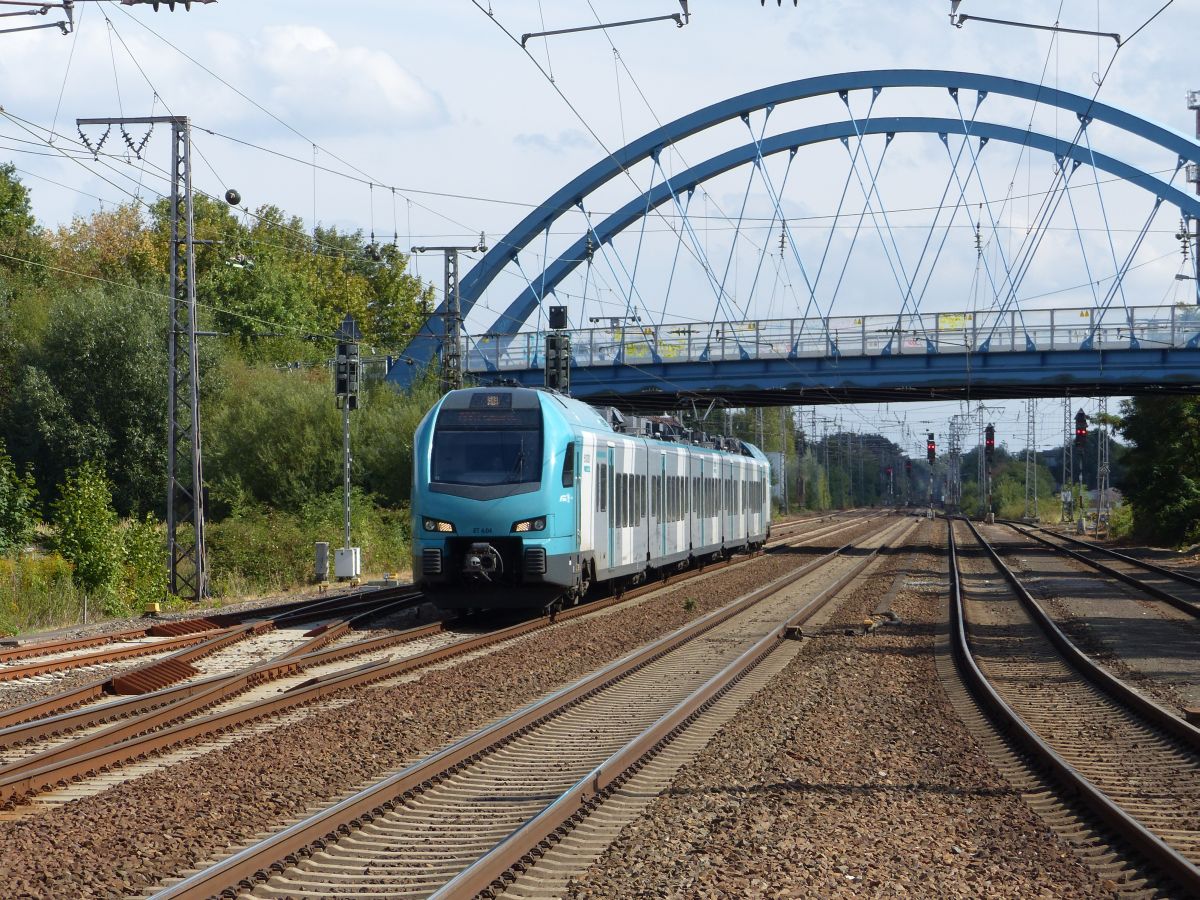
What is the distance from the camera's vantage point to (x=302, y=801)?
812 cm

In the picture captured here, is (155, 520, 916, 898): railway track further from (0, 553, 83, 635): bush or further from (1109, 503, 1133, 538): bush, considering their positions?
(1109, 503, 1133, 538): bush

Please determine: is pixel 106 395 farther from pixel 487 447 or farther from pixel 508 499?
pixel 508 499

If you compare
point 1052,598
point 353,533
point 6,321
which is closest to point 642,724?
point 1052,598

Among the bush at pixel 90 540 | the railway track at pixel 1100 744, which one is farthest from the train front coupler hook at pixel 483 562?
the bush at pixel 90 540

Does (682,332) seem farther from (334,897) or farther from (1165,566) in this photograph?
(334,897)

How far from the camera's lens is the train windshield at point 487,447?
18.6m

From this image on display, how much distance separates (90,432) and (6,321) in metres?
10.6

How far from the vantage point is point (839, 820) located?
7676 millimetres

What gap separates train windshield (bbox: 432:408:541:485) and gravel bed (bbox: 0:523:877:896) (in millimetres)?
3745

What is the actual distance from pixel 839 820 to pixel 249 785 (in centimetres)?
347

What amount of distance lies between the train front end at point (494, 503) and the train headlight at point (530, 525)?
0.01 m

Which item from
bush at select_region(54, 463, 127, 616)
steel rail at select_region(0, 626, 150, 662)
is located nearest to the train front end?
steel rail at select_region(0, 626, 150, 662)

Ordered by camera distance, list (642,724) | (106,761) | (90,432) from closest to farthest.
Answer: (106,761) → (642,724) → (90,432)

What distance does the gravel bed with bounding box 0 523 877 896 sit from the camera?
6675mm
